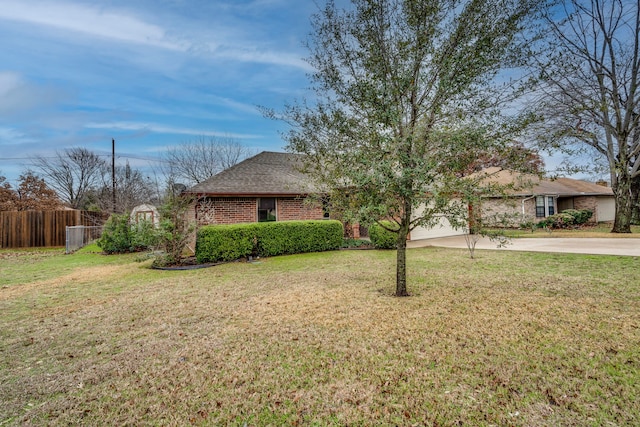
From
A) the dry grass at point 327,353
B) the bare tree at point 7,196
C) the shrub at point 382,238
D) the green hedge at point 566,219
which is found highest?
the bare tree at point 7,196

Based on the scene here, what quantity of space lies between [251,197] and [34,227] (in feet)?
37.4

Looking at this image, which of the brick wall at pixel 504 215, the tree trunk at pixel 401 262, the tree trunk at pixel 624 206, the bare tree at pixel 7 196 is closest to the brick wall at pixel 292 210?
the tree trunk at pixel 401 262

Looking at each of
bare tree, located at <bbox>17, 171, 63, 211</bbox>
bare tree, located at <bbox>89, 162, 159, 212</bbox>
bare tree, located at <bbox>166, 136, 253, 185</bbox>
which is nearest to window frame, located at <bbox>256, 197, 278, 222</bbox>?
bare tree, located at <bbox>89, 162, 159, 212</bbox>

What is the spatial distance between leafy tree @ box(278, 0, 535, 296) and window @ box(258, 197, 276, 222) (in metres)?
7.36

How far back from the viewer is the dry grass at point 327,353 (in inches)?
99.9

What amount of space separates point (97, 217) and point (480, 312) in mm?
22031

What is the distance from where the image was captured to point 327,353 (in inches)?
138

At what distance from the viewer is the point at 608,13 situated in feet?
48.4

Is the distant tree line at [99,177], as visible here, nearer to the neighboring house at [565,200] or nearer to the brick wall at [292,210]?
the brick wall at [292,210]

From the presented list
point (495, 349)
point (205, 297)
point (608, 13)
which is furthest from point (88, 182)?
point (608, 13)

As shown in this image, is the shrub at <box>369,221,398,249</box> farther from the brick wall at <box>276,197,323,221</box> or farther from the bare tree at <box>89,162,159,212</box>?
the bare tree at <box>89,162,159,212</box>

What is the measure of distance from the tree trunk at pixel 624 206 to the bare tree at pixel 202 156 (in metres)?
24.0

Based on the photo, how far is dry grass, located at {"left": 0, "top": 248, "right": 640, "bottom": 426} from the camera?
99.9 inches

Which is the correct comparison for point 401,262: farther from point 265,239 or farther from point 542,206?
point 542,206
